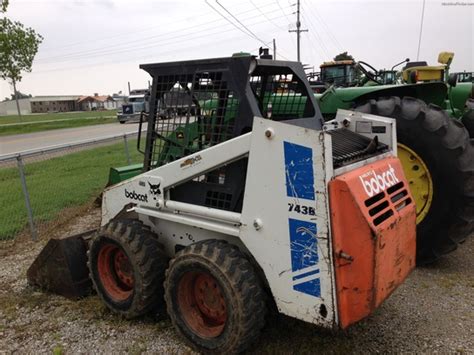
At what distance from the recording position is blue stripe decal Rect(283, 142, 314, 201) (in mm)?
2554

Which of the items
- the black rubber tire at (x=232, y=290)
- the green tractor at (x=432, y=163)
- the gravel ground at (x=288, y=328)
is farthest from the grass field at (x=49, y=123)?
the black rubber tire at (x=232, y=290)

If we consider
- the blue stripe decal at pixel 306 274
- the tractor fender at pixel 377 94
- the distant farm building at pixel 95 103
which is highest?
the tractor fender at pixel 377 94

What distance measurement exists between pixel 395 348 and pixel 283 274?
1143 mm

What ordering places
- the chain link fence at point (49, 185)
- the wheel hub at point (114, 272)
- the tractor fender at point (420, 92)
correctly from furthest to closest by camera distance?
1. the chain link fence at point (49, 185)
2. the tractor fender at point (420, 92)
3. the wheel hub at point (114, 272)

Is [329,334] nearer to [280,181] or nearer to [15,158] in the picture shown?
[280,181]

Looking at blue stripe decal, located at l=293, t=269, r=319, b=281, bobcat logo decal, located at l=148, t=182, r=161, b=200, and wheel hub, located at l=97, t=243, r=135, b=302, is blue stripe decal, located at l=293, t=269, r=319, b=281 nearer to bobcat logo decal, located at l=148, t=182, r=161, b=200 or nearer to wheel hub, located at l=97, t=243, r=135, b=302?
bobcat logo decal, located at l=148, t=182, r=161, b=200

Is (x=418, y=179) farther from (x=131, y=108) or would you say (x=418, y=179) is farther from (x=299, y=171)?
(x=131, y=108)

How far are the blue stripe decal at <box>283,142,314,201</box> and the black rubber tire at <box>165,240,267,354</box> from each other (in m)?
0.64

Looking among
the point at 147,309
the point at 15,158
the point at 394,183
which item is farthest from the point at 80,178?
the point at 394,183

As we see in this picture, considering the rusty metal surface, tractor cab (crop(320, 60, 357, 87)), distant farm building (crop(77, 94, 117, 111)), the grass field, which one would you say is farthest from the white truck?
distant farm building (crop(77, 94, 117, 111))

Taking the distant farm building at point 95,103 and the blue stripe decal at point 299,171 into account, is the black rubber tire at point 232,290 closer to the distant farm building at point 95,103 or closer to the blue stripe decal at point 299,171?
the blue stripe decal at point 299,171

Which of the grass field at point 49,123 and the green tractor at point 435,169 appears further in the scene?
the grass field at point 49,123

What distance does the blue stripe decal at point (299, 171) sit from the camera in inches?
101

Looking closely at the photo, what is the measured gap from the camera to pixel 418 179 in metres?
4.46
